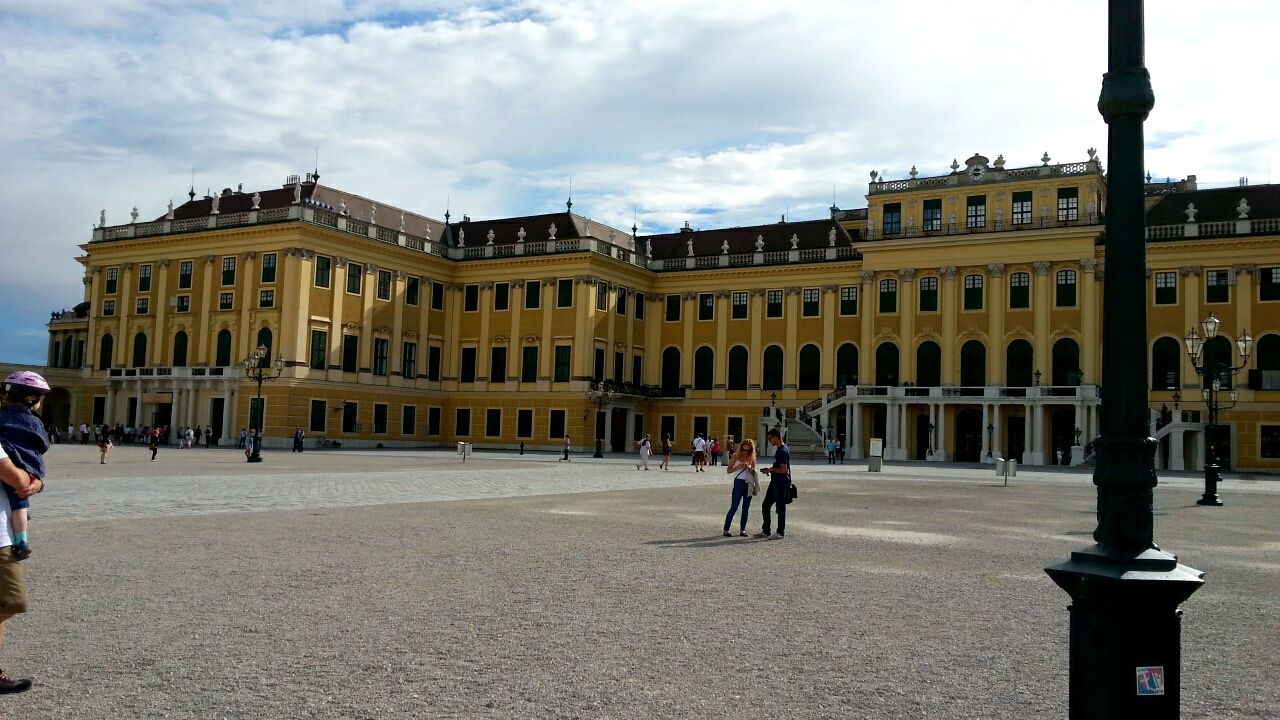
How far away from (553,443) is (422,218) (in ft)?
60.5

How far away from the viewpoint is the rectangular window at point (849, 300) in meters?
66.4

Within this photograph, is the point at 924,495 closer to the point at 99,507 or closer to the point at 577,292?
the point at 99,507

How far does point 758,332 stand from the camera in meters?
69.2

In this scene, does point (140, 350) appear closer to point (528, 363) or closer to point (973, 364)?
point (528, 363)

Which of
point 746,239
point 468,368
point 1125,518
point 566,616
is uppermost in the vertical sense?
point 746,239

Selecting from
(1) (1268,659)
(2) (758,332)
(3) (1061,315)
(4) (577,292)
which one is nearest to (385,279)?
(4) (577,292)

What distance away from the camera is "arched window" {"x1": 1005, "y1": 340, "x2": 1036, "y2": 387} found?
60.6m

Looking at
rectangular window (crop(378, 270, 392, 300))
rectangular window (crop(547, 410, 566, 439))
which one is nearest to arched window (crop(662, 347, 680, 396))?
rectangular window (crop(547, 410, 566, 439))

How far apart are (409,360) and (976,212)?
34.5 meters

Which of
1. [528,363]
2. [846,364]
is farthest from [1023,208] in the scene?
[528,363]

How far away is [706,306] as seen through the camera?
71312 millimetres

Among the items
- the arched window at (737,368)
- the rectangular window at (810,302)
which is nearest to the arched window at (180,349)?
the arched window at (737,368)

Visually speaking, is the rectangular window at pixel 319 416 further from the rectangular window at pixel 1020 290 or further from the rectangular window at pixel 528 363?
the rectangular window at pixel 1020 290

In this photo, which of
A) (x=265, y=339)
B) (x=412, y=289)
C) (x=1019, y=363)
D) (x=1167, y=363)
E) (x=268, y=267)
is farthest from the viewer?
(x=412, y=289)
